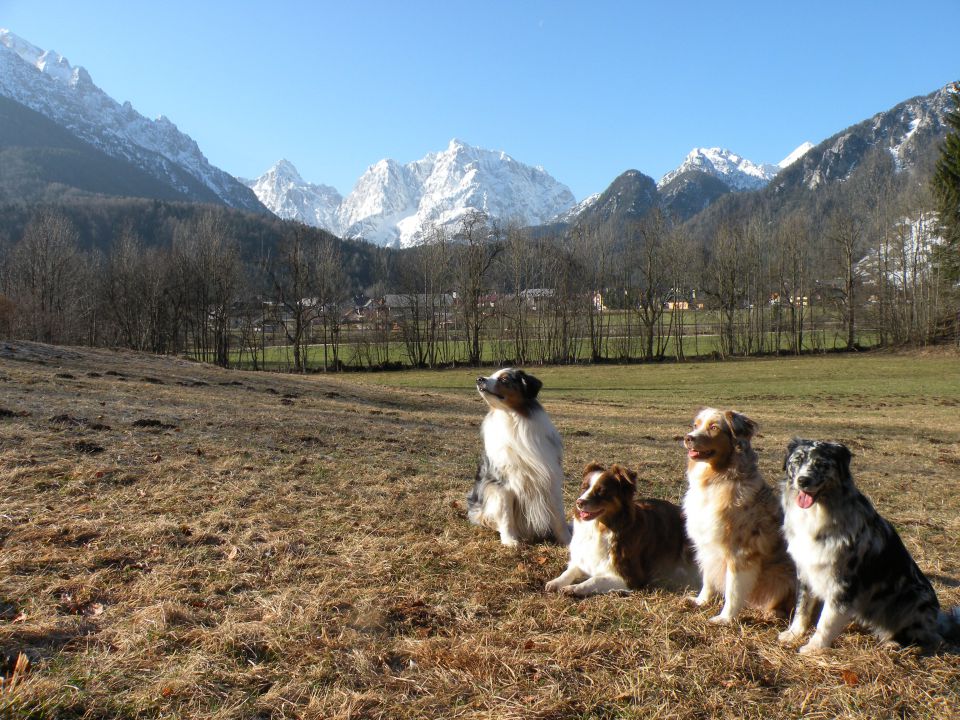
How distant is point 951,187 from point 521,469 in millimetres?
43054

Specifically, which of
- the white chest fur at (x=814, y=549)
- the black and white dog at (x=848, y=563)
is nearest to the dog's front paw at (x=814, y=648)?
the black and white dog at (x=848, y=563)

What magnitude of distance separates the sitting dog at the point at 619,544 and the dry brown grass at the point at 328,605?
0.22 metres

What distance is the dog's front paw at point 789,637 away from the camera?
3857 millimetres

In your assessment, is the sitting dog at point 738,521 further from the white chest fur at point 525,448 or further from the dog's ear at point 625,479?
the white chest fur at point 525,448

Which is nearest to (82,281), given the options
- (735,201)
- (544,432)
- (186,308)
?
(186,308)

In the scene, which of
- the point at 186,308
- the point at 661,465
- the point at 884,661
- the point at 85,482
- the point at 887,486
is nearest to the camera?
the point at 884,661

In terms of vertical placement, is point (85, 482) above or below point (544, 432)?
below

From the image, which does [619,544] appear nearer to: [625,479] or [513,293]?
[625,479]

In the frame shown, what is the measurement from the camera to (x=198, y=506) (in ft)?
20.3

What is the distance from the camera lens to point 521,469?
5930 millimetres

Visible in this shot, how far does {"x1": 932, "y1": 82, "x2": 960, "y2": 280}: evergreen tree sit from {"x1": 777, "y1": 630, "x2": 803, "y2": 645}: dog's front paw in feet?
142

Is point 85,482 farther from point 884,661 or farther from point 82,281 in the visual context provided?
point 82,281

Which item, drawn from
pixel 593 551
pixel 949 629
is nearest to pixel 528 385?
pixel 593 551

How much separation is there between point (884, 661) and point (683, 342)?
6394 centimetres
